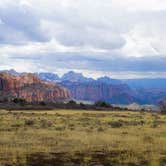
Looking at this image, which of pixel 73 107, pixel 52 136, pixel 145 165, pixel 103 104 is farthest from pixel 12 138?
pixel 103 104

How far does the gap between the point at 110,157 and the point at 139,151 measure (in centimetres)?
218

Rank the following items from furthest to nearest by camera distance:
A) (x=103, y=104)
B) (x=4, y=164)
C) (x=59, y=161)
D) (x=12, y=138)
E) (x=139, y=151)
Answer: (x=103, y=104) < (x=12, y=138) < (x=139, y=151) < (x=59, y=161) < (x=4, y=164)

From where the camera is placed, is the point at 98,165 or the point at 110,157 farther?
the point at 110,157

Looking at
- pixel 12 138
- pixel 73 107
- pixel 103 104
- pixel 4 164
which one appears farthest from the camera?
pixel 103 104

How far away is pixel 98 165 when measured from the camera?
62.5ft

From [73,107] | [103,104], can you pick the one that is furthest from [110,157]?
[103,104]

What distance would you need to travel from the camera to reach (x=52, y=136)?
29719 mm

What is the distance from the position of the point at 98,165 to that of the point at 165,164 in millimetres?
2703

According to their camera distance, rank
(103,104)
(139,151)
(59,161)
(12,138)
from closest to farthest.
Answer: (59,161) → (139,151) → (12,138) → (103,104)

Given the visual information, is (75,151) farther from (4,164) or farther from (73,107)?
(73,107)

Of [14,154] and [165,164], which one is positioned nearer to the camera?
[165,164]

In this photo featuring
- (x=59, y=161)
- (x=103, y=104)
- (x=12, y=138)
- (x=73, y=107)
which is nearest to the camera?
(x=59, y=161)

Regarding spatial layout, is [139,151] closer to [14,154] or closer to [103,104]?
[14,154]

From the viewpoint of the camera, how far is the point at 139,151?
22.7 meters
